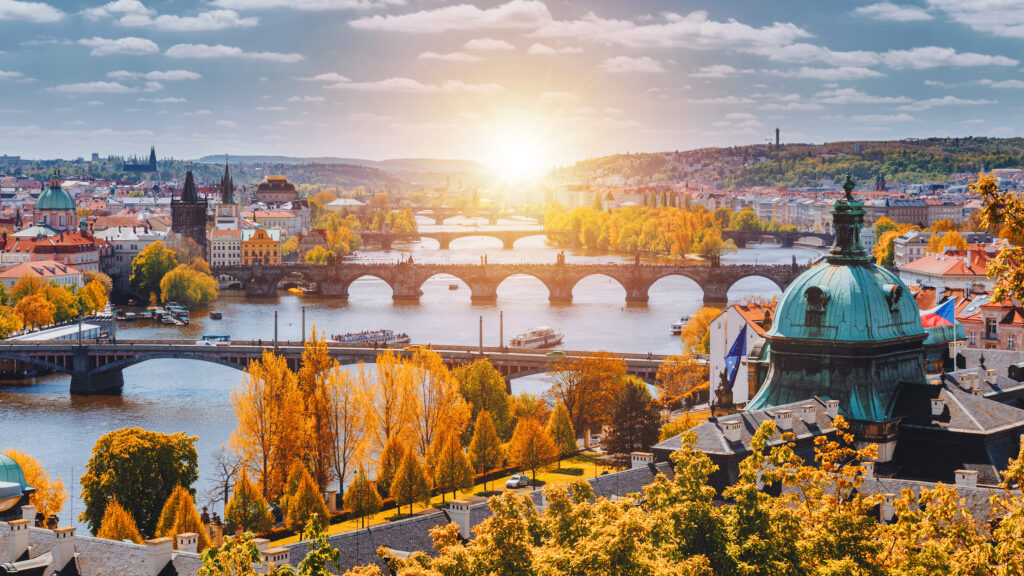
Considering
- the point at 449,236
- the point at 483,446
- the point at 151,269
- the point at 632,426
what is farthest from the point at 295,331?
the point at 449,236

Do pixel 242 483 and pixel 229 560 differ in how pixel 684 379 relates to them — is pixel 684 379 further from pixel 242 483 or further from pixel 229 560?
pixel 229 560

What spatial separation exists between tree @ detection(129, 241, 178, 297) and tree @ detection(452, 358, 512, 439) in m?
57.7

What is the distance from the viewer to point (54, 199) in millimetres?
128250

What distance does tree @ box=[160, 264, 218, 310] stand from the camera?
9425 cm

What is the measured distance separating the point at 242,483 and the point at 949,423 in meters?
15.4

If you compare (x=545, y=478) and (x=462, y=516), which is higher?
(x=462, y=516)

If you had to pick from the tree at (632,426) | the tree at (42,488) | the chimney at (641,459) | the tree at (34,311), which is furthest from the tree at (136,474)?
the tree at (34,311)

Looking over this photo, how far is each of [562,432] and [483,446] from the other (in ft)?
9.36

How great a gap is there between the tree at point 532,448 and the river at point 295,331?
27.9ft

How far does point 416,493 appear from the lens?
112 feet

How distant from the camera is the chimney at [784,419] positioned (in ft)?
85.5

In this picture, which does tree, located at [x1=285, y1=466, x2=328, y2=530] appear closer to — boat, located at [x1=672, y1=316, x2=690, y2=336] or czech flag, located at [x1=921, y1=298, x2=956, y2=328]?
czech flag, located at [x1=921, y1=298, x2=956, y2=328]

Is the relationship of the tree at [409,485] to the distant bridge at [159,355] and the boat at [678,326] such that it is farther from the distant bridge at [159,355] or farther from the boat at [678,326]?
the boat at [678,326]

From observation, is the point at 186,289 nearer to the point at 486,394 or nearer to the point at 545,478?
the point at 486,394
